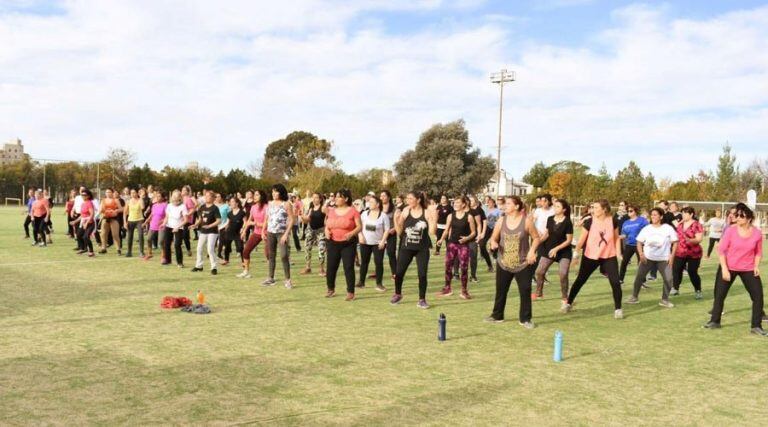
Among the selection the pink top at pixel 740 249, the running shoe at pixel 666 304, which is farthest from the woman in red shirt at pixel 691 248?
the pink top at pixel 740 249

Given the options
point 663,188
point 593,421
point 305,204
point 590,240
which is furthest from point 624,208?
point 663,188

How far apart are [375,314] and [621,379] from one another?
396 cm

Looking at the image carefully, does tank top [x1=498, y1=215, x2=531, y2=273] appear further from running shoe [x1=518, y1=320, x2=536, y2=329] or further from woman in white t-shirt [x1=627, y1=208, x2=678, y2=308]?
woman in white t-shirt [x1=627, y1=208, x2=678, y2=308]

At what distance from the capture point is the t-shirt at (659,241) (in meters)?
10.6

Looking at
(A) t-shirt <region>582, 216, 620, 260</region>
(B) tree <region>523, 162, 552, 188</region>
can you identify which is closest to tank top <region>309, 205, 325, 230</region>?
(A) t-shirt <region>582, 216, 620, 260</region>

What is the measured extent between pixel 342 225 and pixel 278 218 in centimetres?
182

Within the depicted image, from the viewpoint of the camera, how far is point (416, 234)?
9875 mm

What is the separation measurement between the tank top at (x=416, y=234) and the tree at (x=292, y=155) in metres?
52.5

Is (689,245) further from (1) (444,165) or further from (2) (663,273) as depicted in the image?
(1) (444,165)

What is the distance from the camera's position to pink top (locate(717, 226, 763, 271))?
8.31 metres

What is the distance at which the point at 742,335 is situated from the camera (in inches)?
325

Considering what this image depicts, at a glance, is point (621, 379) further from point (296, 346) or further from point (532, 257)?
point (296, 346)

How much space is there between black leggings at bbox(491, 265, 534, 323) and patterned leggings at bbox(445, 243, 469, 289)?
7.56 feet

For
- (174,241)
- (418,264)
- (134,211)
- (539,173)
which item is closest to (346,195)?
(418,264)
